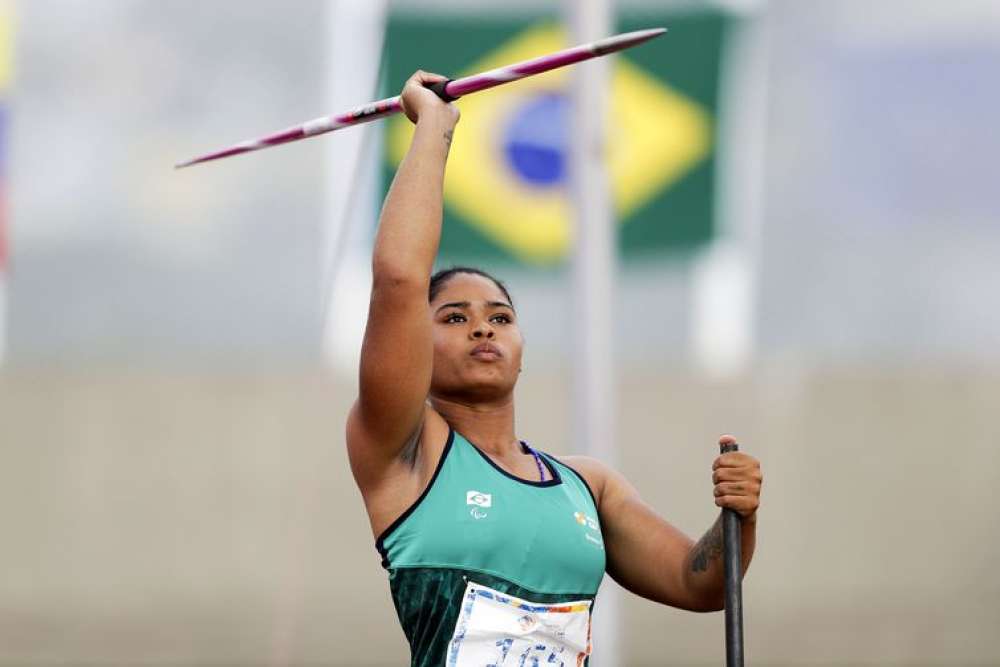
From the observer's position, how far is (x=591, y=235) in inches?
250

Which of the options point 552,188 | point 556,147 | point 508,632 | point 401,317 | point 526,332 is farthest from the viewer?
point 526,332

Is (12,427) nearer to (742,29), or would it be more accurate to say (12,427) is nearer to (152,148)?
(152,148)

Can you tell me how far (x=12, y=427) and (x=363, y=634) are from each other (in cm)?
263

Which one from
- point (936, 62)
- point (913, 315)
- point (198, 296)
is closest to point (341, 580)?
point (198, 296)

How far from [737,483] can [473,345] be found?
0.65 m

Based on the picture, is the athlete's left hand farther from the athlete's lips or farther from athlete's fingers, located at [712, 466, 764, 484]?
the athlete's lips

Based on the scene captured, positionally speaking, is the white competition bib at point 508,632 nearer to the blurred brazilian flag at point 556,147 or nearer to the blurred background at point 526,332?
the blurred brazilian flag at point 556,147

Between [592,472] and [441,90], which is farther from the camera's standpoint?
[592,472]

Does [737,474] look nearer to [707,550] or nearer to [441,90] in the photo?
[707,550]

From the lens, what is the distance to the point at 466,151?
945 centimetres

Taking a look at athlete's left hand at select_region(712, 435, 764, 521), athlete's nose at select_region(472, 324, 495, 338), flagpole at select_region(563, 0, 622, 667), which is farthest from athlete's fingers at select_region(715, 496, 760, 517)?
flagpole at select_region(563, 0, 622, 667)

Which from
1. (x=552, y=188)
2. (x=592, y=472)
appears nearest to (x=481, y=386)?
(x=592, y=472)

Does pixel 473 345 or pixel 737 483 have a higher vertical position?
pixel 473 345

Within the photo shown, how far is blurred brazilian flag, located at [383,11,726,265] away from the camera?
9.11 metres
